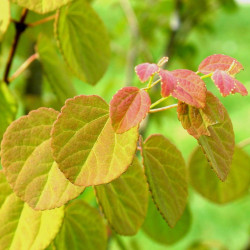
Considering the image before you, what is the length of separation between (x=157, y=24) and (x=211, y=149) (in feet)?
4.03

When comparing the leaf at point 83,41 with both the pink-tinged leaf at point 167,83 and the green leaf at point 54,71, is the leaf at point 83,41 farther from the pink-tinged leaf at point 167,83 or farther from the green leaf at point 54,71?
the pink-tinged leaf at point 167,83

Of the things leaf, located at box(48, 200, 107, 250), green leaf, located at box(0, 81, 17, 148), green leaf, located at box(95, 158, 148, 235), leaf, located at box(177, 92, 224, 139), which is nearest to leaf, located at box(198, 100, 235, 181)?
leaf, located at box(177, 92, 224, 139)

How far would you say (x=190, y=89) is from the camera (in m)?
0.45

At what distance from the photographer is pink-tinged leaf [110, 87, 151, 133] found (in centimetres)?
44

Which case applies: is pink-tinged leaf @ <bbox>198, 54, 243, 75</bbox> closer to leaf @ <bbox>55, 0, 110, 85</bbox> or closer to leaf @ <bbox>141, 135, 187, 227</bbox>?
leaf @ <bbox>141, 135, 187, 227</bbox>

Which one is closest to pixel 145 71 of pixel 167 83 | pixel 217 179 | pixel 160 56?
pixel 167 83

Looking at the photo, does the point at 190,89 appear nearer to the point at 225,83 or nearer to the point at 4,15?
the point at 225,83

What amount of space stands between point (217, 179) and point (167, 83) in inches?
15.7

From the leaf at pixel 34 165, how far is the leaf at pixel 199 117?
0.13 m

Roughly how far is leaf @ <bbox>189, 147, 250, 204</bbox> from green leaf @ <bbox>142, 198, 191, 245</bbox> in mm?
75

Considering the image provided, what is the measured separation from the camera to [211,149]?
1.60ft

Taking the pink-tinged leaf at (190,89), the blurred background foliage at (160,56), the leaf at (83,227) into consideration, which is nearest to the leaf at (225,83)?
the pink-tinged leaf at (190,89)

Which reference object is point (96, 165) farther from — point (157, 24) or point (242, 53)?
point (242, 53)

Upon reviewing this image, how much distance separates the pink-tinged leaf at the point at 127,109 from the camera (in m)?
0.44
